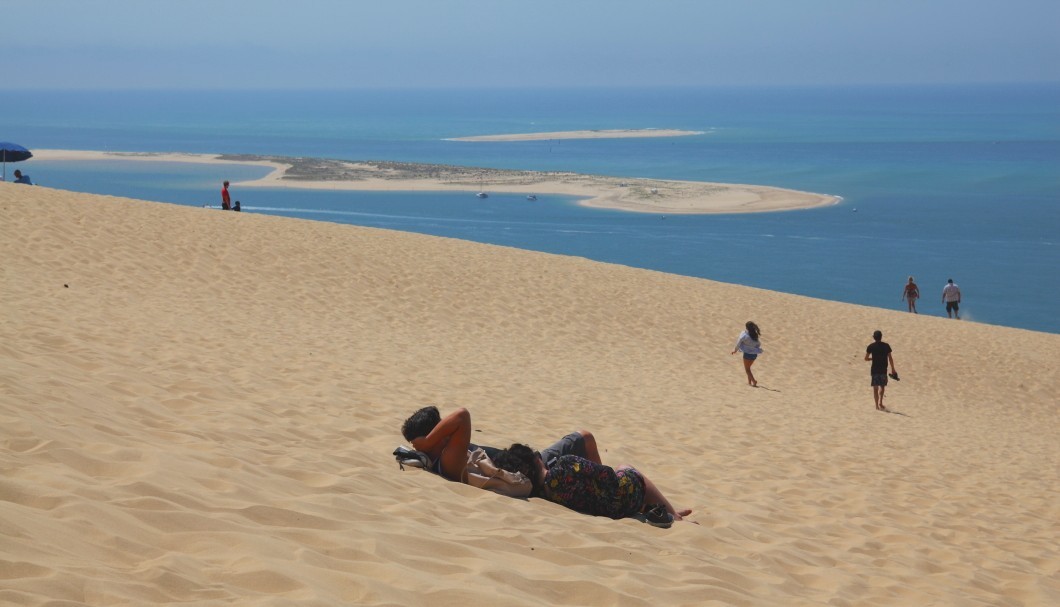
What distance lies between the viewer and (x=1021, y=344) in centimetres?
2122

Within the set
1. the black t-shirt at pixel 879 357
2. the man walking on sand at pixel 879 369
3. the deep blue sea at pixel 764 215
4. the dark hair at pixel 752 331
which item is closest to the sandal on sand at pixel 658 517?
the dark hair at pixel 752 331

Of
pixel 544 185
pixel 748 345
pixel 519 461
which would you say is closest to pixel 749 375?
pixel 748 345

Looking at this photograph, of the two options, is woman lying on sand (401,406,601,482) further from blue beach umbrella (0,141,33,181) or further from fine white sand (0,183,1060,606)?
blue beach umbrella (0,141,33,181)

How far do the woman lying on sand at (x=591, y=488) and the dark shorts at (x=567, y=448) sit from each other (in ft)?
0.73

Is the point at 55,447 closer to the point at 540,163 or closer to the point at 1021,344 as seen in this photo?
the point at 1021,344

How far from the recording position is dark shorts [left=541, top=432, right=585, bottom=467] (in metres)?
6.48

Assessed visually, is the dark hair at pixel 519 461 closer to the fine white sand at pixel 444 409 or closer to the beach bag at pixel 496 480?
the beach bag at pixel 496 480

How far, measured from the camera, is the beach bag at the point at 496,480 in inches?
239

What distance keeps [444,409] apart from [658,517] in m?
3.70

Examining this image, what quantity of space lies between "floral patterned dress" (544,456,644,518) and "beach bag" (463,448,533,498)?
17cm

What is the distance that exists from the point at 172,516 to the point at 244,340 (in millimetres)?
7015

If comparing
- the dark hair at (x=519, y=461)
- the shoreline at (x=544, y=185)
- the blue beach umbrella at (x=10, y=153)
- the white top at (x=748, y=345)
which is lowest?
the dark hair at (x=519, y=461)

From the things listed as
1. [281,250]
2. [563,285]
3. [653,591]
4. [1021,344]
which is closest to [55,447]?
[653,591]

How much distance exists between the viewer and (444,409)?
9.42 metres
